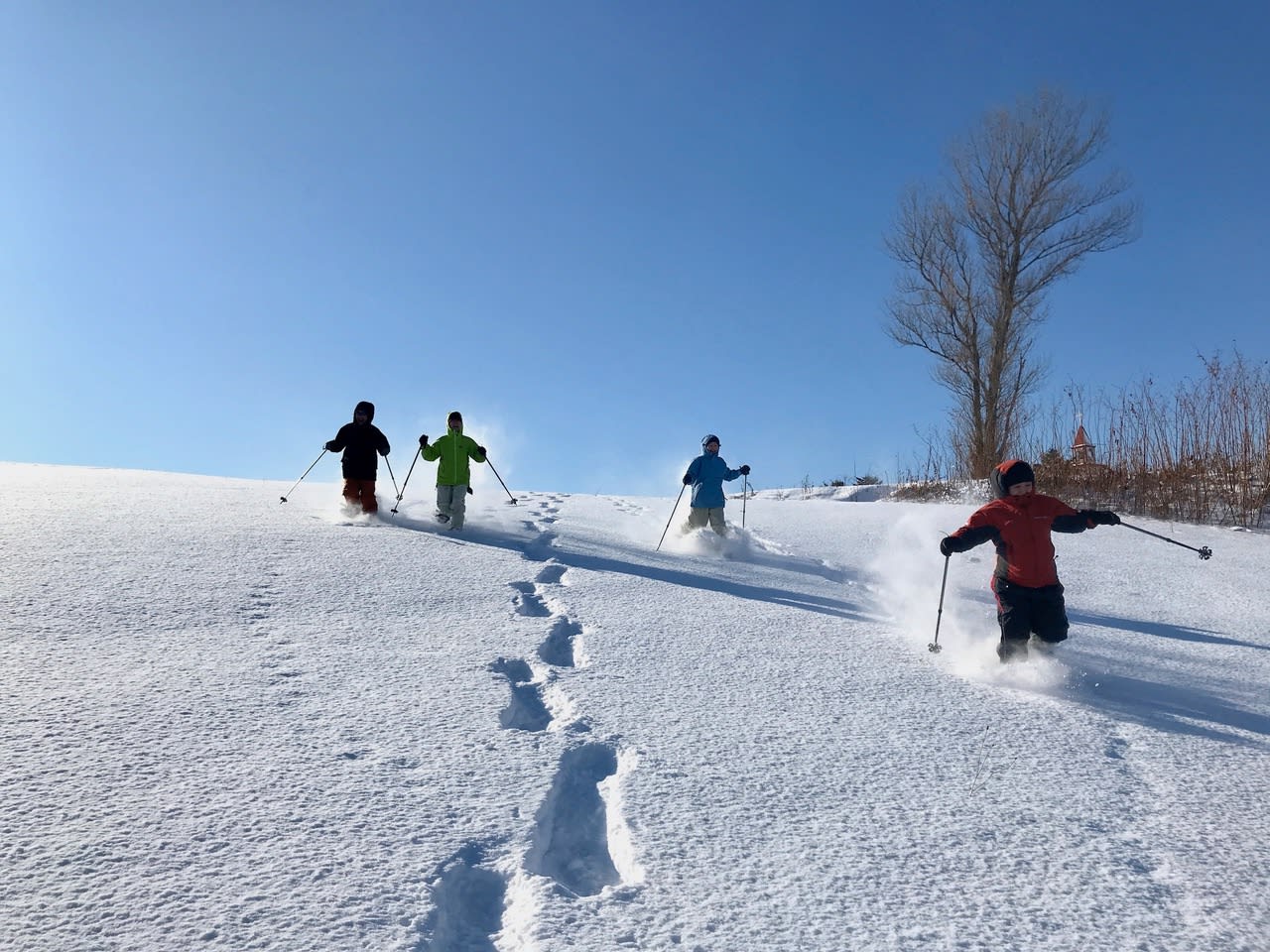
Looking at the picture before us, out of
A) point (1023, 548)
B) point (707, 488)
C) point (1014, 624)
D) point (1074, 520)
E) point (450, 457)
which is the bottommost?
point (1014, 624)

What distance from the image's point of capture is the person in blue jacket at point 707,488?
7961 mm

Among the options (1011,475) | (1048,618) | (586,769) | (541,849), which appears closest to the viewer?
(541,849)

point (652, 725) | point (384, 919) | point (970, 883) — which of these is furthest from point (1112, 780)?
point (384, 919)

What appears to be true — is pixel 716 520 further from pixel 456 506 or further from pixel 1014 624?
pixel 1014 624

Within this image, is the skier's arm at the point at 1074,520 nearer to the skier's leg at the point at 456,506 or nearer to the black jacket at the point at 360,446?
the skier's leg at the point at 456,506

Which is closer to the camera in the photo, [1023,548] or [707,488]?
[1023,548]

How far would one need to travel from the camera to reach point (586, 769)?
2.48m

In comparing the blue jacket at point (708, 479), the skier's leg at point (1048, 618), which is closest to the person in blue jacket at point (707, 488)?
the blue jacket at point (708, 479)

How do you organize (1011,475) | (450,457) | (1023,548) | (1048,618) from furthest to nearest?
(450,457) < (1011,475) < (1023,548) < (1048,618)

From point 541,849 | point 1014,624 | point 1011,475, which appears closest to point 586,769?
point 541,849

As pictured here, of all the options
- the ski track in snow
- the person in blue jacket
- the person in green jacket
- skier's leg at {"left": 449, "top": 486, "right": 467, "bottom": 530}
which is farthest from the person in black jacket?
the ski track in snow

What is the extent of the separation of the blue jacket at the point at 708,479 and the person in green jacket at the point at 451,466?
2001 millimetres

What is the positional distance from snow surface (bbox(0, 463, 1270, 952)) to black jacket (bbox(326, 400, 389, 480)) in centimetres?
301

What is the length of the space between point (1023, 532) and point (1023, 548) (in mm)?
79
